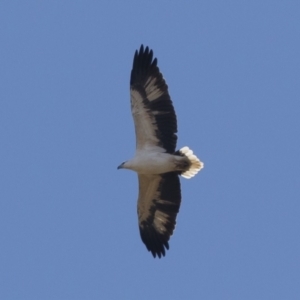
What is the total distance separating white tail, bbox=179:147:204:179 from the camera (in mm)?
19234

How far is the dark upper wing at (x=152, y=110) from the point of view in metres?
19.2

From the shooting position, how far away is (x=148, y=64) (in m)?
19.4

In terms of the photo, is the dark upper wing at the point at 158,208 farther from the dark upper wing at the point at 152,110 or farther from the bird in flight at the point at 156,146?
the dark upper wing at the point at 152,110

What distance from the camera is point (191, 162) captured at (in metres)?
19.2

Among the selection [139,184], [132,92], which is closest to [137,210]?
[139,184]

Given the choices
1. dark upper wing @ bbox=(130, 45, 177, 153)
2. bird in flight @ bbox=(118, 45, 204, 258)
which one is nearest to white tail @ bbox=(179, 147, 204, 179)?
bird in flight @ bbox=(118, 45, 204, 258)

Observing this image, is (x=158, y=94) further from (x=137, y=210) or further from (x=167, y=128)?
(x=137, y=210)

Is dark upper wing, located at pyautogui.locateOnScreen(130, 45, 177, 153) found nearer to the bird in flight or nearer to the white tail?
the bird in flight

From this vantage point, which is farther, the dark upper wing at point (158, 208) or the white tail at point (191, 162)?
the dark upper wing at point (158, 208)

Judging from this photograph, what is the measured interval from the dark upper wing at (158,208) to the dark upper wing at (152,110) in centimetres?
63

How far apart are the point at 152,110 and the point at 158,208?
173cm

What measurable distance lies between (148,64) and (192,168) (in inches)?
73.4

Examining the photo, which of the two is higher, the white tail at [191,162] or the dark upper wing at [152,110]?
the dark upper wing at [152,110]

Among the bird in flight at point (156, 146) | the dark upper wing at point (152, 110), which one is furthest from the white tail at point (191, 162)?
the dark upper wing at point (152, 110)
